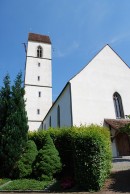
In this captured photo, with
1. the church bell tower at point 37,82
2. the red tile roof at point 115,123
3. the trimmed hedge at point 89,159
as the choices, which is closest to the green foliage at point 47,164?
the trimmed hedge at point 89,159

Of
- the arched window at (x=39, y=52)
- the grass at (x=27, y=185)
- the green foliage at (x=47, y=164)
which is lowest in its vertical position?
the grass at (x=27, y=185)

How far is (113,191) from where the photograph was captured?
8.50 m

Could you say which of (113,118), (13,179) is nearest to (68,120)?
(113,118)

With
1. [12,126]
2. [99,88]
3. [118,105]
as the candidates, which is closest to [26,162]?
[12,126]

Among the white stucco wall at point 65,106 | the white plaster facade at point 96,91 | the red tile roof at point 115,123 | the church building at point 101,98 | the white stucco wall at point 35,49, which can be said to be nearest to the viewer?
the red tile roof at point 115,123

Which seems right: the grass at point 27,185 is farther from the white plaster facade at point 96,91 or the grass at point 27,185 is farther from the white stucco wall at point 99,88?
the white stucco wall at point 99,88

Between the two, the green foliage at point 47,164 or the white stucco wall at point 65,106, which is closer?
the green foliage at point 47,164

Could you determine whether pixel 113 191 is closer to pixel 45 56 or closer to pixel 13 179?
pixel 13 179

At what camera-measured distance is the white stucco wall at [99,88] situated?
19.0m

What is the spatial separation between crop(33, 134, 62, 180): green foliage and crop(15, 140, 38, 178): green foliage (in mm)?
388

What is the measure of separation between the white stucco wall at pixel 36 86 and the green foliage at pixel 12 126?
62.4 ft

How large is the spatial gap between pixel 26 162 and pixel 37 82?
950 inches

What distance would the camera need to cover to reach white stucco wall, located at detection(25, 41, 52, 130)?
109 ft

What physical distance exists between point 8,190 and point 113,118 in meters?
12.7
